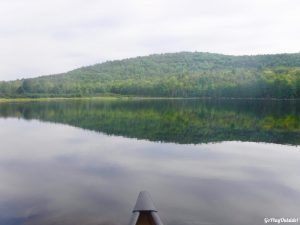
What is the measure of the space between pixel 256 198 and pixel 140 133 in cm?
2275

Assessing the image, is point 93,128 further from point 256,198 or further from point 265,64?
point 265,64

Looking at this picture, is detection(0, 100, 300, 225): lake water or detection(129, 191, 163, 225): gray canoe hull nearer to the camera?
detection(129, 191, 163, 225): gray canoe hull

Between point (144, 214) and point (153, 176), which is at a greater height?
point (144, 214)

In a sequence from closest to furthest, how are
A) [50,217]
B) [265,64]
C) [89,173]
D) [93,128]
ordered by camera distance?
[50,217] < [89,173] < [93,128] < [265,64]

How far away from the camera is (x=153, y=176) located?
20.0 metres

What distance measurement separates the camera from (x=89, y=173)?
20.7 m

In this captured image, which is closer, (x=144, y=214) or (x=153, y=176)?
(x=144, y=214)

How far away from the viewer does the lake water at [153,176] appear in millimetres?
13992

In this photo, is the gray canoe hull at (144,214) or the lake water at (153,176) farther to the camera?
the lake water at (153,176)

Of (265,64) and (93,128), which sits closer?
(93,128)

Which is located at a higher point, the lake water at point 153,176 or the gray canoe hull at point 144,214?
the gray canoe hull at point 144,214

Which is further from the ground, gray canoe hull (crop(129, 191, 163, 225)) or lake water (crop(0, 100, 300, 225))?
gray canoe hull (crop(129, 191, 163, 225))

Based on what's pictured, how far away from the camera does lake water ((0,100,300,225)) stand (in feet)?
45.9

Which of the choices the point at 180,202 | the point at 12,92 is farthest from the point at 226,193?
the point at 12,92
